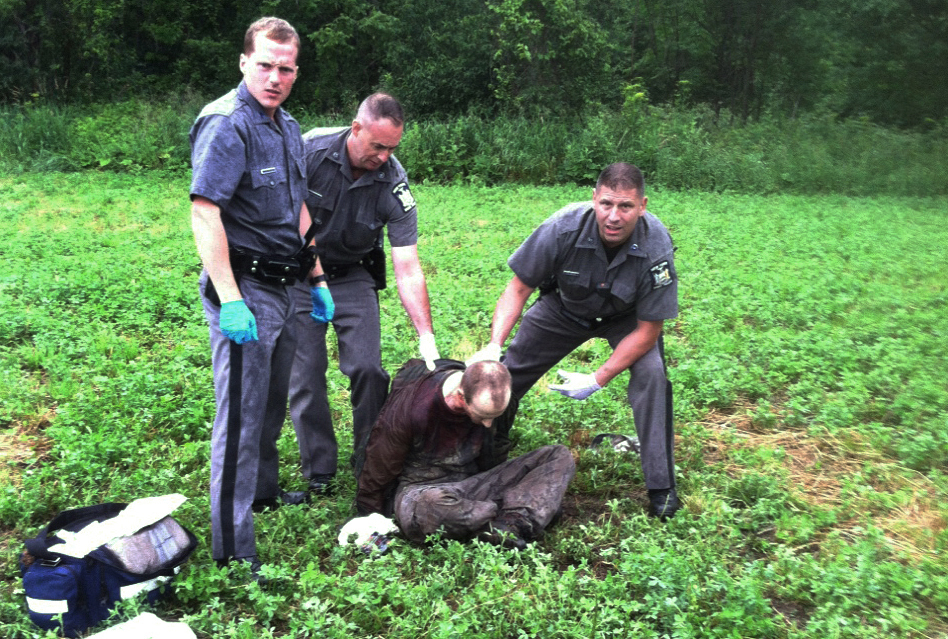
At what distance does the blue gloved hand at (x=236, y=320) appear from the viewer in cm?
335

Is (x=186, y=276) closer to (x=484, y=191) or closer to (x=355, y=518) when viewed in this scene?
(x=355, y=518)

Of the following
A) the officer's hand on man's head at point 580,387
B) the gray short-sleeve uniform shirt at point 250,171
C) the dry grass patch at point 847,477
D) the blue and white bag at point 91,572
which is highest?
the gray short-sleeve uniform shirt at point 250,171

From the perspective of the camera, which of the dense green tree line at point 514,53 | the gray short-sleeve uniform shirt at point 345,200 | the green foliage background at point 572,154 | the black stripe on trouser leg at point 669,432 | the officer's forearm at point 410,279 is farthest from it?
the dense green tree line at point 514,53

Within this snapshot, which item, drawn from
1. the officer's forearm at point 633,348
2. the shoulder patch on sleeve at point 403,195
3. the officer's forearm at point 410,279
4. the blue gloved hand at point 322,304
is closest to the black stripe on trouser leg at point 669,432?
the officer's forearm at point 633,348

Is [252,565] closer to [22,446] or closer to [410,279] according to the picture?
[410,279]

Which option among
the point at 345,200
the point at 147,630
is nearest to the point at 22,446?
the point at 147,630

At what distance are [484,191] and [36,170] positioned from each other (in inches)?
295

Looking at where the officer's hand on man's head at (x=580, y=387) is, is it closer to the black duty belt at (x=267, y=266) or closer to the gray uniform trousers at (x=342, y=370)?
the gray uniform trousers at (x=342, y=370)

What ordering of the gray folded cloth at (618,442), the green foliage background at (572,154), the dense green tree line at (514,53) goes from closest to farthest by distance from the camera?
the gray folded cloth at (618,442) < the green foliage background at (572,154) < the dense green tree line at (514,53)

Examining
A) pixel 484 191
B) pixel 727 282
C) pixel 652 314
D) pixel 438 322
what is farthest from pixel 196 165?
pixel 484 191

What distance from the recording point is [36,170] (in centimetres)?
1431

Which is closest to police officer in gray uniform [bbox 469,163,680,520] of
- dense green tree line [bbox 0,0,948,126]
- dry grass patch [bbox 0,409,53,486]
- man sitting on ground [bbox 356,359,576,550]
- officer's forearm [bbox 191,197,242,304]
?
man sitting on ground [bbox 356,359,576,550]

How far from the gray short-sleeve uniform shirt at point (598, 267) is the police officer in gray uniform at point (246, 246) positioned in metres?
1.35

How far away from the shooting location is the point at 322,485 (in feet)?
14.9
